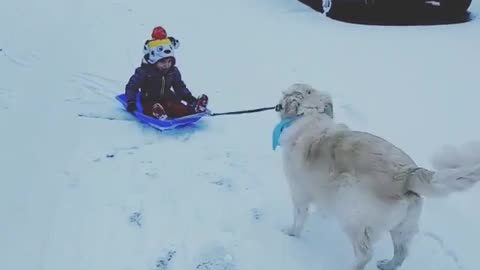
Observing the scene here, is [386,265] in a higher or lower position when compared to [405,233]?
lower

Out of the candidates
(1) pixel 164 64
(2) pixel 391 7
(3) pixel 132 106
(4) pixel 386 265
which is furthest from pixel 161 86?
(2) pixel 391 7

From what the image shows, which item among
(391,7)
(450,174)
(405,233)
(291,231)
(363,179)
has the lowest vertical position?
(291,231)

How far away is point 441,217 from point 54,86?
437cm

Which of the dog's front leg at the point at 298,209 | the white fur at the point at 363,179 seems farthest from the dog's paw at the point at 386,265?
the dog's front leg at the point at 298,209

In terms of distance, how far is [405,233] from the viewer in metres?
3.32

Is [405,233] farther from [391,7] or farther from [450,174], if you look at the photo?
[391,7]

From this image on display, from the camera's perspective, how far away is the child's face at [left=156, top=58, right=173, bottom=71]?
5562mm

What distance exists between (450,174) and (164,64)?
3238mm

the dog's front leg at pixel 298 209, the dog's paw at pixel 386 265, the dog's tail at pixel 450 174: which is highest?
the dog's tail at pixel 450 174

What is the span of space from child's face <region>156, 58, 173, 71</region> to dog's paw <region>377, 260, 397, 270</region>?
2.84 meters

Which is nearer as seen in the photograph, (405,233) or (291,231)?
(405,233)

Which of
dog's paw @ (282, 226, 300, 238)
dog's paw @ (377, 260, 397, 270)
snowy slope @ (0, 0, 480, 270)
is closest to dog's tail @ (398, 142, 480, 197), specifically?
dog's paw @ (377, 260, 397, 270)

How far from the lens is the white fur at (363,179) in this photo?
3.02 meters

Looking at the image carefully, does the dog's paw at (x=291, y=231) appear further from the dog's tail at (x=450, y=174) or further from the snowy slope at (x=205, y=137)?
the dog's tail at (x=450, y=174)
